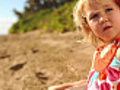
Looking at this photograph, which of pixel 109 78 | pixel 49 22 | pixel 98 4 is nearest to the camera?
pixel 109 78

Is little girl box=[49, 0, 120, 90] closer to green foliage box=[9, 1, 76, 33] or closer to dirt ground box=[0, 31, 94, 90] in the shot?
dirt ground box=[0, 31, 94, 90]

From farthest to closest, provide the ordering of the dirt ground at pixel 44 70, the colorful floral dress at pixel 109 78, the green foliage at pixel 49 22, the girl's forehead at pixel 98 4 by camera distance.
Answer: the green foliage at pixel 49 22, the dirt ground at pixel 44 70, the girl's forehead at pixel 98 4, the colorful floral dress at pixel 109 78

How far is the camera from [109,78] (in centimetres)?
117

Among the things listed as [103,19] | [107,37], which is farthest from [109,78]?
[103,19]

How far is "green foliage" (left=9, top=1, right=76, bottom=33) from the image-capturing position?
682 centimetres

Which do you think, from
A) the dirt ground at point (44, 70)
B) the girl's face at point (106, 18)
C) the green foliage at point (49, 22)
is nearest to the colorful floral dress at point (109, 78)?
the girl's face at point (106, 18)

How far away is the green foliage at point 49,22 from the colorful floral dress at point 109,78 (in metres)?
4.66

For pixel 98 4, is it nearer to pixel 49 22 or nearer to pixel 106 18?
pixel 106 18

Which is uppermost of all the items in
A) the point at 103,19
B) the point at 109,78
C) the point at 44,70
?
the point at 103,19

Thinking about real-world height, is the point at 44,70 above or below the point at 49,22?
below

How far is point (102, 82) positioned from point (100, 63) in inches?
5.6

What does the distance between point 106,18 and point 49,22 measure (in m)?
7.33

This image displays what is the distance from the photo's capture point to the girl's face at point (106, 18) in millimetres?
1237

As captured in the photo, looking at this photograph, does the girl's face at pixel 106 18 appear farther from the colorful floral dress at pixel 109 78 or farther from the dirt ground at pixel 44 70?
the dirt ground at pixel 44 70
